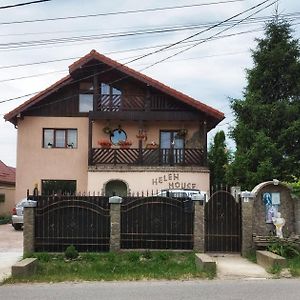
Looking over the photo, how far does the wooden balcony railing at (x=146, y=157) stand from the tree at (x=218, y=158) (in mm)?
4387

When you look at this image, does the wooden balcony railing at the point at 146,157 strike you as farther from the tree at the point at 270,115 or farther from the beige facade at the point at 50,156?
the tree at the point at 270,115

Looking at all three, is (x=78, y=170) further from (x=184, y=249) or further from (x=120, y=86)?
(x=184, y=249)

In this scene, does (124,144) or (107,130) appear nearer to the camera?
(124,144)

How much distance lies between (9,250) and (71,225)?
2.46 meters

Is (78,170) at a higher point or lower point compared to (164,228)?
higher


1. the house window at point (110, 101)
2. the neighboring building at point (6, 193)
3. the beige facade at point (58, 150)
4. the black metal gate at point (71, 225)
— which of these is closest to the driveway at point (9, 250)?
the black metal gate at point (71, 225)

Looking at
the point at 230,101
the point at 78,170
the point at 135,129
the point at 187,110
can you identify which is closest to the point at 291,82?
the point at 230,101

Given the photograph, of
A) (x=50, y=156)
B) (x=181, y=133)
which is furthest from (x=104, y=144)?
(x=181, y=133)

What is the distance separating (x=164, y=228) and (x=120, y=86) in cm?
1452

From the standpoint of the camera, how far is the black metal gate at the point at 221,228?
586 inches

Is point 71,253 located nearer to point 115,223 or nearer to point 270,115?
point 115,223

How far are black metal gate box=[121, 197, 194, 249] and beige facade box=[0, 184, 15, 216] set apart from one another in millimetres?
20190

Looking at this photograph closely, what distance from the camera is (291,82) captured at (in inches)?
872

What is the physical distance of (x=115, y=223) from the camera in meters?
14.6
